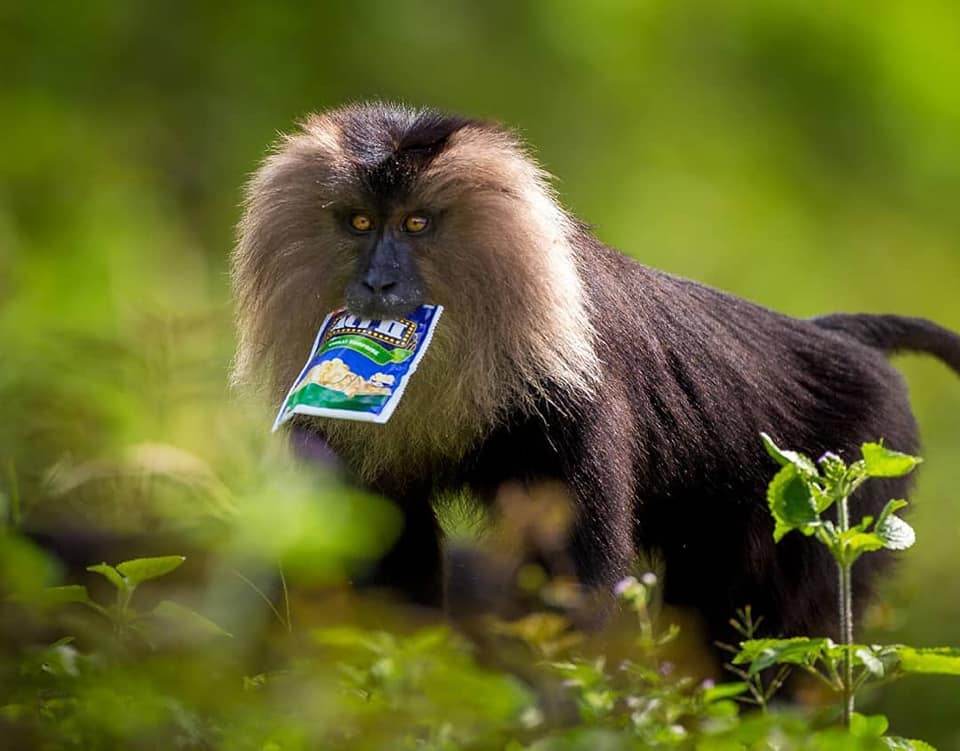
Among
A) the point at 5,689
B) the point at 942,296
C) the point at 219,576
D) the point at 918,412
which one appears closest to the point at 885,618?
the point at 219,576

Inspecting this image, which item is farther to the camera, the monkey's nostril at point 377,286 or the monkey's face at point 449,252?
the monkey's face at point 449,252

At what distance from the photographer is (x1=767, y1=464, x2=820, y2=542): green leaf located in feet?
9.05

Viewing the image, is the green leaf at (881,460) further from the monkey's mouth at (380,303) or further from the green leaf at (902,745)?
the monkey's mouth at (380,303)

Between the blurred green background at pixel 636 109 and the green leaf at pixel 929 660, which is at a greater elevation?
the blurred green background at pixel 636 109

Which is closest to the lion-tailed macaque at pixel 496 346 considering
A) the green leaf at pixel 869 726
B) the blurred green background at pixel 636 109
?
the green leaf at pixel 869 726

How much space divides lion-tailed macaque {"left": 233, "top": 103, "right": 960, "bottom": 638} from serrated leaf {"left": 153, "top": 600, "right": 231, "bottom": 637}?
159cm

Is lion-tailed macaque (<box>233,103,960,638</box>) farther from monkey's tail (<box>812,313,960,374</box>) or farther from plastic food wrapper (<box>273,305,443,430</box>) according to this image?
monkey's tail (<box>812,313,960,374</box>)

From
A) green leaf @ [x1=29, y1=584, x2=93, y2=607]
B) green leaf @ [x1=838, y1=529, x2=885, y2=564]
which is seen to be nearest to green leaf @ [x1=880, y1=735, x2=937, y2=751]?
green leaf @ [x1=838, y1=529, x2=885, y2=564]

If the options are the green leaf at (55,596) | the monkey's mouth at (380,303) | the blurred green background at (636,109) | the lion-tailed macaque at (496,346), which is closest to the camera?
the green leaf at (55,596)

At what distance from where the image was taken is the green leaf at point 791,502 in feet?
9.05

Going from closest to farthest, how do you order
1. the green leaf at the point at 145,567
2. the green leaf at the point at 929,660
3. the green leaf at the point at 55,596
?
the green leaf at the point at 55,596 < the green leaf at the point at 145,567 < the green leaf at the point at 929,660

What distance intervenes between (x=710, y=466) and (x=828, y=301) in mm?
5812

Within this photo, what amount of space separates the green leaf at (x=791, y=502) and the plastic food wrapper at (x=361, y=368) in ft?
3.93

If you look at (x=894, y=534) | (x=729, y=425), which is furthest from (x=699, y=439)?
(x=894, y=534)
